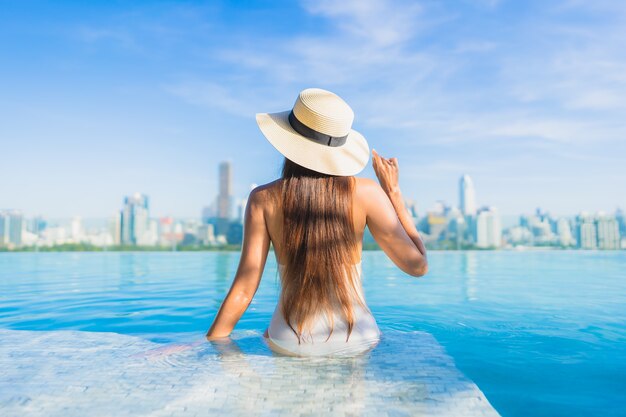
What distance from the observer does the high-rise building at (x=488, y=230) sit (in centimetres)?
3372

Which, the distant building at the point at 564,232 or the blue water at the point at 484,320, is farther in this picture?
the distant building at the point at 564,232

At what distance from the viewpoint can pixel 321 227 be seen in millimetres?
1490

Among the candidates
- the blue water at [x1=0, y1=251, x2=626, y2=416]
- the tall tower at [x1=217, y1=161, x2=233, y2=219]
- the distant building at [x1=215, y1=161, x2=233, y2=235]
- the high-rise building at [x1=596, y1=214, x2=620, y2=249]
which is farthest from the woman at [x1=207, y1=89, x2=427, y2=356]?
the tall tower at [x1=217, y1=161, x2=233, y2=219]

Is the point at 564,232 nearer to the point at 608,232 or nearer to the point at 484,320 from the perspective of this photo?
the point at 608,232

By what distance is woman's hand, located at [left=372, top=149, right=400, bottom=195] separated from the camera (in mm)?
1639

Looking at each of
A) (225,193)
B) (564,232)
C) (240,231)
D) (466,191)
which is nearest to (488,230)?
(564,232)

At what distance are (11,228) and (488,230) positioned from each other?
3312cm

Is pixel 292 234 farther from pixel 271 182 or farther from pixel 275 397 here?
pixel 275 397

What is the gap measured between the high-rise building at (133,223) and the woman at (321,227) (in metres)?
34.4

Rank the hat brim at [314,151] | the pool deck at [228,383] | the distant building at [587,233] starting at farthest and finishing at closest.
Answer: the distant building at [587,233] < the hat brim at [314,151] < the pool deck at [228,383]

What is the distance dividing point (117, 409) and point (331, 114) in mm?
1017

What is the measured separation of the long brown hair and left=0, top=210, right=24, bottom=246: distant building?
33.5m

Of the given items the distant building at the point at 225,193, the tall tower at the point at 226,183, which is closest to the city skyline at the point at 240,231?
the distant building at the point at 225,193

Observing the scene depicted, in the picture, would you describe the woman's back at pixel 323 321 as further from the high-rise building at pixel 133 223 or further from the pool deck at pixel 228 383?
the high-rise building at pixel 133 223
